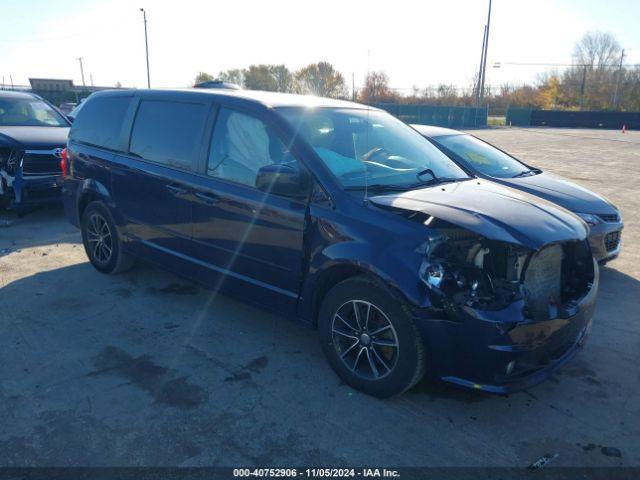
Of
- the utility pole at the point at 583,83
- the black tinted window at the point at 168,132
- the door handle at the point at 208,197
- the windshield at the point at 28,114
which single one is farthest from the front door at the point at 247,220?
the utility pole at the point at 583,83

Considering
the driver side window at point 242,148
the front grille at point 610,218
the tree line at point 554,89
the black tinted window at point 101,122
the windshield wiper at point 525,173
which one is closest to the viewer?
the driver side window at point 242,148

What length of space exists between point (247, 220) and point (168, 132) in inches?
53.7

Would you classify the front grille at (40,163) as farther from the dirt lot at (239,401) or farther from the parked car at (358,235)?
the parked car at (358,235)

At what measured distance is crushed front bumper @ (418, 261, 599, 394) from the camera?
279 centimetres

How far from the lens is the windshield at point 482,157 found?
6.46m

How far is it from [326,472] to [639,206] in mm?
9434

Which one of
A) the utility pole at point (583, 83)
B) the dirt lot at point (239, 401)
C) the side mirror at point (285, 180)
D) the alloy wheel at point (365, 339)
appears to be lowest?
the dirt lot at point (239, 401)

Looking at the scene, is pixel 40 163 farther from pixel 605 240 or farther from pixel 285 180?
pixel 605 240

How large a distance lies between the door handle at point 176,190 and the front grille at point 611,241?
4.45m

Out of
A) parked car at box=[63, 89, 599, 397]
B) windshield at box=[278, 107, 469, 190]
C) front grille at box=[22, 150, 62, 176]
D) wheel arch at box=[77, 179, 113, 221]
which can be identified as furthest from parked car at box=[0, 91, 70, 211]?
windshield at box=[278, 107, 469, 190]

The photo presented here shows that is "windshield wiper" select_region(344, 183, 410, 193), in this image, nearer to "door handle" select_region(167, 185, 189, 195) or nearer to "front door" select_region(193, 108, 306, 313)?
"front door" select_region(193, 108, 306, 313)

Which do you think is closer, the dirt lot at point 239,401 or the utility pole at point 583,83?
the dirt lot at point 239,401

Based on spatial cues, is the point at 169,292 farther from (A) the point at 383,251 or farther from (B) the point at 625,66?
(B) the point at 625,66

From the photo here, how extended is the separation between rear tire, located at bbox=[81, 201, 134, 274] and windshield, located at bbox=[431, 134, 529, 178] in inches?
158
